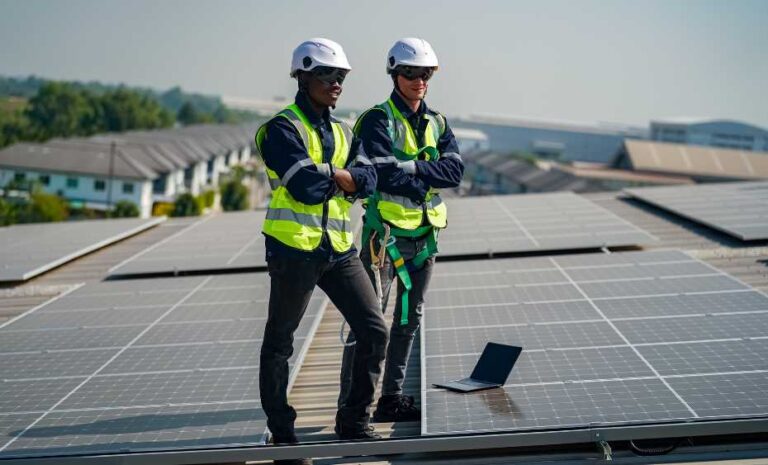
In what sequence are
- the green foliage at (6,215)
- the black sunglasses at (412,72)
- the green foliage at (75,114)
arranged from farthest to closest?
the green foliage at (75,114) < the green foliage at (6,215) < the black sunglasses at (412,72)

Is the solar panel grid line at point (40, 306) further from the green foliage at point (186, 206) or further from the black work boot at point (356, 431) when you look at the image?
the green foliage at point (186, 206)

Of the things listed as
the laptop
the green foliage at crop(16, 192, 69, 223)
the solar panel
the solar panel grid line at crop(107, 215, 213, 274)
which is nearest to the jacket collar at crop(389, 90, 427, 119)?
the laptop

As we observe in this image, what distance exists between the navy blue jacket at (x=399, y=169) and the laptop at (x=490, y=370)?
1.25 m

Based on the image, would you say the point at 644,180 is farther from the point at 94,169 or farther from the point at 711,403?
the point at 711,403

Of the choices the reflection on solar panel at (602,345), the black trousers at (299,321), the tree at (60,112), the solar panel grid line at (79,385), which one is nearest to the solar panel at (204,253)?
the solar panel grid line at (79,385)

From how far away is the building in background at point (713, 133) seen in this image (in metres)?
146

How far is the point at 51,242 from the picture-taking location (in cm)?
1667

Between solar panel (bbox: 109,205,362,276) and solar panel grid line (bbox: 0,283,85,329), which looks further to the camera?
solar panel (bbox: 109,205,362,276)

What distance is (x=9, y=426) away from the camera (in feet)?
21.7

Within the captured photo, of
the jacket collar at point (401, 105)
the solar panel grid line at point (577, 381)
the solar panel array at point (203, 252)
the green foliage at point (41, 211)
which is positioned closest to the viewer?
the solar panel grid line at point (577, 381)

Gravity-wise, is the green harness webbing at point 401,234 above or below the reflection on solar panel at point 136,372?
above

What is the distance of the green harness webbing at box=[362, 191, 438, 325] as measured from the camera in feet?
23.4

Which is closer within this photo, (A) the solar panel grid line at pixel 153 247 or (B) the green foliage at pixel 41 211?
(A) the solar panel grid line at pixel 153 247

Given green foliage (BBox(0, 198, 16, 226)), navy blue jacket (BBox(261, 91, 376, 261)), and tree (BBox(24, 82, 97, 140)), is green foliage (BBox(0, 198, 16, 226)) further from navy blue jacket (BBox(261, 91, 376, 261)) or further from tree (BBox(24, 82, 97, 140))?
tree (BBox(24, 82, 97, 140))
